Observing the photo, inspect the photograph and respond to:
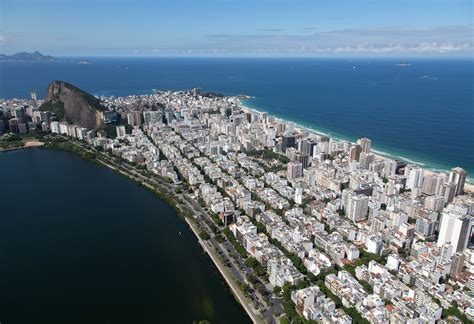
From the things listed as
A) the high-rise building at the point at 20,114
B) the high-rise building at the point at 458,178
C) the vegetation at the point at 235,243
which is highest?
the high-rise building at the point at 20,114

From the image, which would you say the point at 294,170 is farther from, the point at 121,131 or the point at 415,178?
the point at 121,131

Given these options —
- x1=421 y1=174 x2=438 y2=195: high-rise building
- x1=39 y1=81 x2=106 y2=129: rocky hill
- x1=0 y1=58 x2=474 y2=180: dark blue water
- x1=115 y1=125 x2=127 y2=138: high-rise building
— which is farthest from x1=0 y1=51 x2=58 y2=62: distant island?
x1=421 y1=174 x2=438 y2=195: high-rise building

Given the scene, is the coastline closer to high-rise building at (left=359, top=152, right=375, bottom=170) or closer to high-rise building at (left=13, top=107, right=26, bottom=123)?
high-rise building at (left=13, top=107, right=26, bottom=123)

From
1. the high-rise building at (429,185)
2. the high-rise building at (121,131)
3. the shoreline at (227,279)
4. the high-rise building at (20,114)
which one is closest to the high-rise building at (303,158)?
the high-rise building at (429,185)

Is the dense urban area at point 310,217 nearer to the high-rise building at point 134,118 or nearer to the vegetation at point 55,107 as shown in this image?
the high-rise building at point 134,118

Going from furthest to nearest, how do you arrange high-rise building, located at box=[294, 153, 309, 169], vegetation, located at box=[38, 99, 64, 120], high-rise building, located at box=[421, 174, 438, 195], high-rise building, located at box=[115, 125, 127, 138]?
1. vegetation, located at box=[38, 99, 64, 120]
2. high-rise building, located at box=[115, 125, 127, 138]
3. high-rise building, located at box=[294, 153, 309, 169]
4. high-rise building, located at box=[421, 174, 438, 195]

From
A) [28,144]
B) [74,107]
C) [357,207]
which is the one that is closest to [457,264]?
[357,207]
